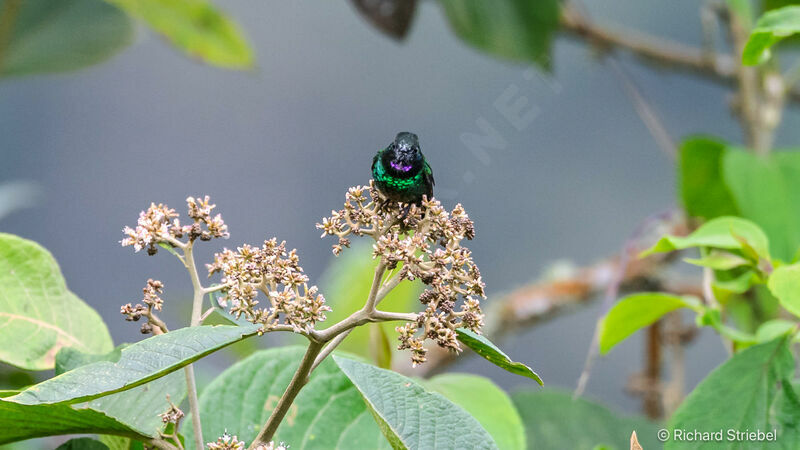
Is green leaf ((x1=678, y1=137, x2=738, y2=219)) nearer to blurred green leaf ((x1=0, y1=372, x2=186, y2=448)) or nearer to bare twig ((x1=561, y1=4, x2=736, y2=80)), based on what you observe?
bare twig ((x1=561, y1=4, x2=736, y2=80))

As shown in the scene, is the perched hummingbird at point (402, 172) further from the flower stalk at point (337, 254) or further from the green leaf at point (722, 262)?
the green leaf at point (722, 262)

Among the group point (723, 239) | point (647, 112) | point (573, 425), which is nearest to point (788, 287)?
point (723, 239)

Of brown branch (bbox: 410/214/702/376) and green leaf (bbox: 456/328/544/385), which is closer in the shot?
green leaf (bbox: 456/328/544/385)

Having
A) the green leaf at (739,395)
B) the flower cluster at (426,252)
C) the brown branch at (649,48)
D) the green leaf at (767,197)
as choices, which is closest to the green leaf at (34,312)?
the flower cluster at (426,252)

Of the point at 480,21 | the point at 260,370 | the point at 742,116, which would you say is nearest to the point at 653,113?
the point at 742,116

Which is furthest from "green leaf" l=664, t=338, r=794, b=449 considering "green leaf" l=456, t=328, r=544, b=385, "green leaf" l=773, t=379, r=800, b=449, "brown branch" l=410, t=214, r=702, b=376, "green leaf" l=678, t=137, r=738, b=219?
"brown branch" l=410, t=214, r=702, b=376

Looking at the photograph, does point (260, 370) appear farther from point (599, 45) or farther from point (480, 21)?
point (599, 45)
